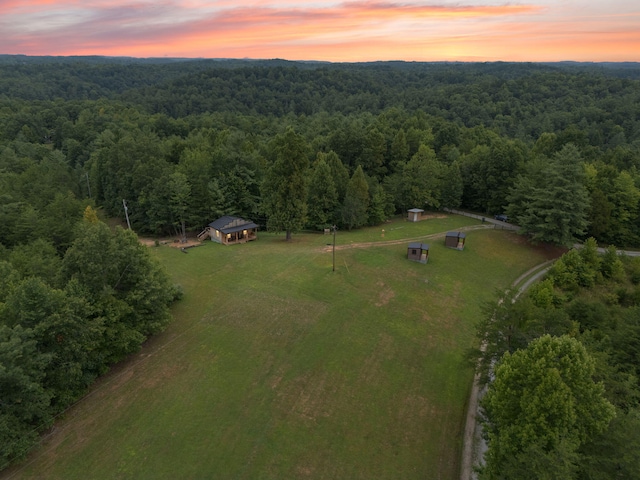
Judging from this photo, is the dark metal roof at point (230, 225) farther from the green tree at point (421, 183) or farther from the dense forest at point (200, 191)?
the green tree at point (421, 183)

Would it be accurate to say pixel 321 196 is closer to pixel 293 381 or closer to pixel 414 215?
pixel 414 215

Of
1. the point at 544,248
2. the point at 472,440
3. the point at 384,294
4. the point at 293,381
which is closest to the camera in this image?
the point at 472,440

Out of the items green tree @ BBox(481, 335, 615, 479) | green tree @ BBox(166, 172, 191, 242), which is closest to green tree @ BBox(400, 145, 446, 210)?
green tree @ BBox(166, 172, 191, 242)

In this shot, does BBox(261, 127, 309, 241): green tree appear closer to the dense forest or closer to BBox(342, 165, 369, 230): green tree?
the dense forest

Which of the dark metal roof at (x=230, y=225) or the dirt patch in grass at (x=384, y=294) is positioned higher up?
the dark metal roof at (x=230, y=225)

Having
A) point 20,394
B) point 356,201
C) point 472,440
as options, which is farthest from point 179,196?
point 472,440

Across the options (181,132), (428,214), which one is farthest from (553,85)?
(181,132)

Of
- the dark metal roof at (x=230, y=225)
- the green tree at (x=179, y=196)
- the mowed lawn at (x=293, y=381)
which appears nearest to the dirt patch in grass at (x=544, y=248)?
the mowed lawn at (x=293, y=381)
